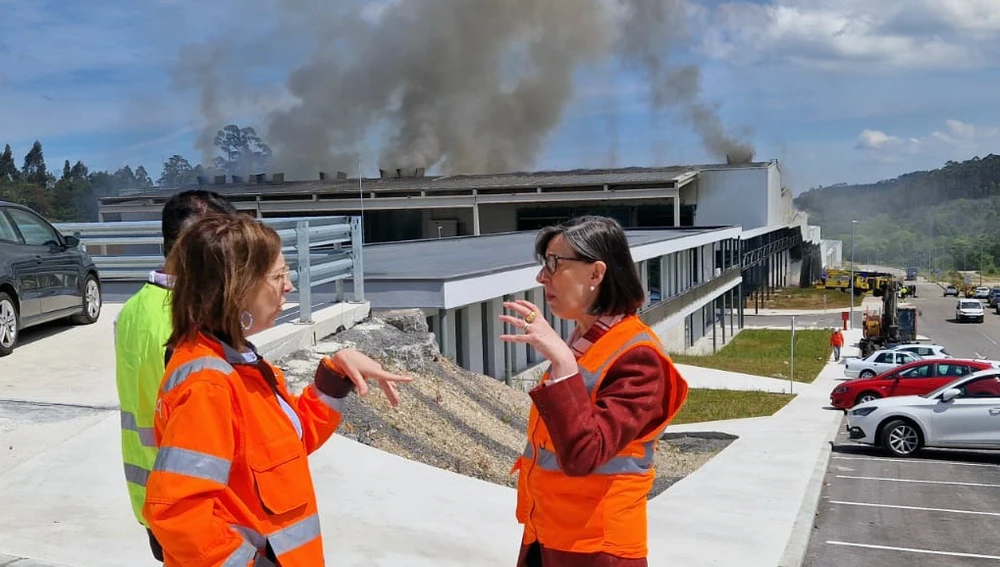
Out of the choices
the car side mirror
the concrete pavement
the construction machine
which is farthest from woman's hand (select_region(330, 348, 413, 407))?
the construction machine

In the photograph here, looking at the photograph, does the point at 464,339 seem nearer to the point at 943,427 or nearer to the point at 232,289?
the point at 943,427

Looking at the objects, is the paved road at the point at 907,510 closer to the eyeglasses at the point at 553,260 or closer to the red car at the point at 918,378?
the red car at the point at 918,378

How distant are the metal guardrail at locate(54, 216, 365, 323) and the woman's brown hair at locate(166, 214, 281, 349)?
17.4 ft

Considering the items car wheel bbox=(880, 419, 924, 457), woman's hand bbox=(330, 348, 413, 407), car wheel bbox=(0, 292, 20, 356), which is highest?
woman's hand bbox=(330, 348, 413, 407)

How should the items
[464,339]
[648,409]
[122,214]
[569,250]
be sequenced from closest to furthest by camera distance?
[648,409] < [569,250] < [464,339] < [122,214]

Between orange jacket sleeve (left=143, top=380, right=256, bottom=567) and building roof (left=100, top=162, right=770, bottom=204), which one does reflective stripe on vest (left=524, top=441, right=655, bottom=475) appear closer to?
orange jacket sleeve (left=143, top=380, right=256, bottom=567)

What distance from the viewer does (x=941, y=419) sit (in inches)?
535

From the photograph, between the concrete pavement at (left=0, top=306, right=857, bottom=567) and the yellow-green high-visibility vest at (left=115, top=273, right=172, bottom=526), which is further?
the concrete pavement at (left=0, top=306, right=857, bottom=567)

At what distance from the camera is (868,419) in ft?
46.3

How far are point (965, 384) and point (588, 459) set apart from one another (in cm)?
1319

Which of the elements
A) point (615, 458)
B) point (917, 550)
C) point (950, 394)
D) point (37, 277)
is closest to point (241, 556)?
point (615, 458)

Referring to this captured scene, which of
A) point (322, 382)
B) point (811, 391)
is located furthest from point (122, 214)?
point (322, 382)

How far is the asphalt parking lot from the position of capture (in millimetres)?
7715

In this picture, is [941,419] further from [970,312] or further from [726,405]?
[970,312]
